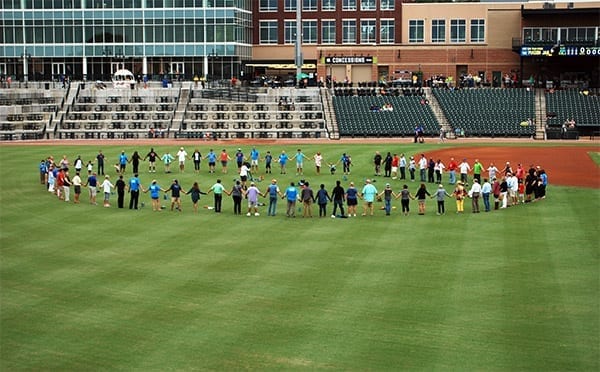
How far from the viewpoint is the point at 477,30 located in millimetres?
107562

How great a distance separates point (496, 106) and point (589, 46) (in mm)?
14078

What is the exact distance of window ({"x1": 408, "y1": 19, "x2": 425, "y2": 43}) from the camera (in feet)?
358

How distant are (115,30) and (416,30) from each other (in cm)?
3242

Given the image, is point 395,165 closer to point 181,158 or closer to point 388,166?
point 388,166

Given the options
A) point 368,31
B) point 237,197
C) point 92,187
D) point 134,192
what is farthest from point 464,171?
point 368,31

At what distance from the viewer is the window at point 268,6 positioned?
113 metres

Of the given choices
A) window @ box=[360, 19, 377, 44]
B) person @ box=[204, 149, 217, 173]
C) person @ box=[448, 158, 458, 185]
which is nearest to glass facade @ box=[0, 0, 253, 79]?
window @ box=[360, 19, 377, 44]

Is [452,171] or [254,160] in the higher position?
[254,160]

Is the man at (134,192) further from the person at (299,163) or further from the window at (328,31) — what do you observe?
the window at (328,31)

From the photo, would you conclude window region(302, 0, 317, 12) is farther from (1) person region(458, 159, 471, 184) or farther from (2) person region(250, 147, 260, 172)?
(1) person region(458, 159, 471, 184)

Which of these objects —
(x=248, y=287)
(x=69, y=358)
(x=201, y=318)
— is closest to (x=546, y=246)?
(x=248, y=287)

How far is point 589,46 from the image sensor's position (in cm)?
9769

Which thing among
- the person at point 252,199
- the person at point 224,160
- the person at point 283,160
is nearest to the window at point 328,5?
the person at point 224,160

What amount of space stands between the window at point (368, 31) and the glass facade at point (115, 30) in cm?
1427
